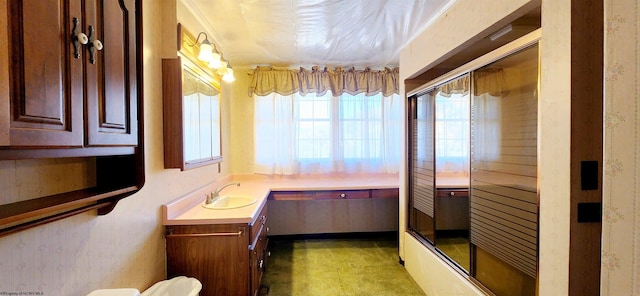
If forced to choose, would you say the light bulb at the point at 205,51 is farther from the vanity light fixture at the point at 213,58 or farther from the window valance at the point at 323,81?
the window valance at the point at 323,81

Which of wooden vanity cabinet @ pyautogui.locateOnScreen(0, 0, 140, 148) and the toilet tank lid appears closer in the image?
wooden vanity cabinet @ pyautogui.locateOnScreen(0, 0, 140, 148)

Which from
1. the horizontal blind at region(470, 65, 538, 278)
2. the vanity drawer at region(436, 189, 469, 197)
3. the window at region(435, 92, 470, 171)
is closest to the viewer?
the horizontal blind at region(470, 65, 538, 278)

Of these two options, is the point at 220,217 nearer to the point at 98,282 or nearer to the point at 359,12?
the point at 98,282

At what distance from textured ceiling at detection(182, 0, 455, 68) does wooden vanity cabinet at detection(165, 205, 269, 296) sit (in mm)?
1563

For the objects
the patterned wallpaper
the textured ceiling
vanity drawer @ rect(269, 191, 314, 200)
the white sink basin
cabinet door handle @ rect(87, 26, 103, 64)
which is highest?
the textured ceiling

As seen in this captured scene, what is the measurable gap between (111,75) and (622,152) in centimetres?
157

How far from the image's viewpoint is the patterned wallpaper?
22.7 inches

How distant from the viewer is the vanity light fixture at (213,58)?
1800mm

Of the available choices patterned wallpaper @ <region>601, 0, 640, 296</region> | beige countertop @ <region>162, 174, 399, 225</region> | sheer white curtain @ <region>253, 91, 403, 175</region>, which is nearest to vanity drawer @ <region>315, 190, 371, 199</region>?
beige countertop @ <region>162, 174, 399, 225</region>

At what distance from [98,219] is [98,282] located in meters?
0.29

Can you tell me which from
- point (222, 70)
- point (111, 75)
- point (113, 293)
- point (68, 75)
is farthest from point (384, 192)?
point (68, 75)

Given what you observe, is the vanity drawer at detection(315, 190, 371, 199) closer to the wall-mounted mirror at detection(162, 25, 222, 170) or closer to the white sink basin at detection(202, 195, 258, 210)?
the white sink basin at detection(202, 195, 258, 210)

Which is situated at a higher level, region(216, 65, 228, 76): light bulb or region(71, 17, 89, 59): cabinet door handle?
region(216, 65, 228, 76): light bulb

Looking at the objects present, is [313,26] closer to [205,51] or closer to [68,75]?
[205,51]
